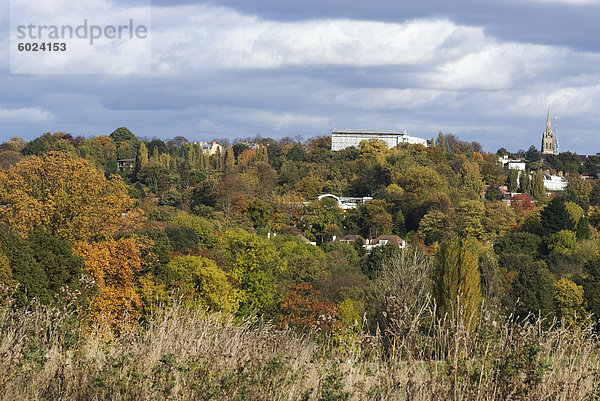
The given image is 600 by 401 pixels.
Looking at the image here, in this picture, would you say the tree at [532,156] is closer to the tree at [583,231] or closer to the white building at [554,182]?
the white building at [554,182]

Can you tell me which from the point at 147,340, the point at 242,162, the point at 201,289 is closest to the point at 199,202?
the point at 242,162

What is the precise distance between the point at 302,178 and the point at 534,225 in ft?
85.0

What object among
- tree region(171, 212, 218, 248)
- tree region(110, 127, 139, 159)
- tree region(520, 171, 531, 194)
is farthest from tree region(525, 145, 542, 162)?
tree region(171, 212, 218, 248)

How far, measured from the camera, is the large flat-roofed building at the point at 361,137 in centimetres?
9544

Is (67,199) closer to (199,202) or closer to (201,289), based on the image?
(201,289)

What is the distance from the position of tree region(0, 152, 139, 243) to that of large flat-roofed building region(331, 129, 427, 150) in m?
70.2

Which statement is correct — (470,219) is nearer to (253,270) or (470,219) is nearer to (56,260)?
(253,270)

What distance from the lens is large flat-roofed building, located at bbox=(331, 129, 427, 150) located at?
95.4 meters

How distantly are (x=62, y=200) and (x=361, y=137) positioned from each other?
3014 inches

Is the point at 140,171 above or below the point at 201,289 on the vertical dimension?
above

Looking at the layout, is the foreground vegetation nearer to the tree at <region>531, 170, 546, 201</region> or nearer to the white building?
the tree at <region>531, 170, 546, 201</region>

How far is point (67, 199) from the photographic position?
22.5 metres

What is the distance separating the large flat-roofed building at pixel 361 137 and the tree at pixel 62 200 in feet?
230

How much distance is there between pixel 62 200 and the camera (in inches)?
882
